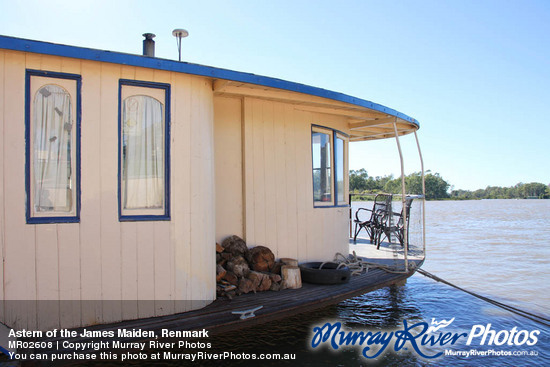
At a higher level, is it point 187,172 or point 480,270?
point 187,172

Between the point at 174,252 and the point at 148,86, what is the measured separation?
174cm

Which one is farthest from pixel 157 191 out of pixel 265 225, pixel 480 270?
pixel 480 270

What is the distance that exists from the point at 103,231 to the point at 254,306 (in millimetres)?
1749

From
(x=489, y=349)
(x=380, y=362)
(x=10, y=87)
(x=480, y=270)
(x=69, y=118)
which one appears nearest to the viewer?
(x=10, y=87)

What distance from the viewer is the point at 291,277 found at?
5.43 m

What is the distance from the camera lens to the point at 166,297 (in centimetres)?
Result: 423

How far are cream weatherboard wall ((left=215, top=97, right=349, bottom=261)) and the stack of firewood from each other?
0.99ft

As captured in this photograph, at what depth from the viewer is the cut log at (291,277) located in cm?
539

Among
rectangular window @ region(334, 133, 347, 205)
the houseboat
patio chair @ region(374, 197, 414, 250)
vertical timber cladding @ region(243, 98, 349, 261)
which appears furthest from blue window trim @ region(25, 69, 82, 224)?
patio chair @ region(374, 197, 414, 250)

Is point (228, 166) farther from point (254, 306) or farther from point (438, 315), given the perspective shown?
point (438, 315)

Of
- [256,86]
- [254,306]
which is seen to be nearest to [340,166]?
[256,86]

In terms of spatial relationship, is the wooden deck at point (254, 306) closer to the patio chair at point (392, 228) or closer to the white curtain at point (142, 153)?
the white curtain at point (142, 153)

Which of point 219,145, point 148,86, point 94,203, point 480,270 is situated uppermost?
point 148,86

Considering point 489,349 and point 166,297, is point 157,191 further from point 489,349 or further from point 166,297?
point 489,349
